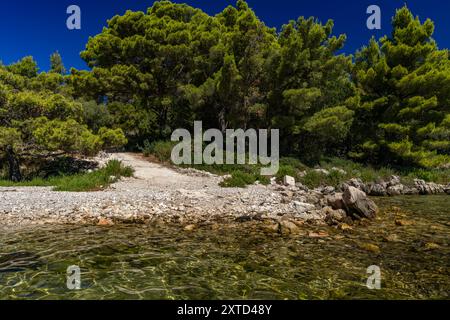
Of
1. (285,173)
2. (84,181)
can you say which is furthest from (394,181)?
(84,181)

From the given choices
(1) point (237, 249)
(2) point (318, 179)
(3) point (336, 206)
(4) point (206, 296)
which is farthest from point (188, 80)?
(4) point (206, 296)

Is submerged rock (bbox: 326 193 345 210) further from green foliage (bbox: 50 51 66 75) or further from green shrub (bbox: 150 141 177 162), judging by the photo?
green foliage (bbox: 50 51 66 75)

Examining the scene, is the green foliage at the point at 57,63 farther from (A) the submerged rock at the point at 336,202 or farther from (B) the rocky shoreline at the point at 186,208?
(A) the submerged rock at the point at 336,202

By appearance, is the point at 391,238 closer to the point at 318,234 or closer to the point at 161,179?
the point at 318,234

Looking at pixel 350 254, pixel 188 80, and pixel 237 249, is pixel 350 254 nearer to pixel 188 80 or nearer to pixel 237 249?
pixel 237 249

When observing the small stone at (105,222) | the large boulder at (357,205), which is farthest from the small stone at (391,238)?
the small stone at (105,222)

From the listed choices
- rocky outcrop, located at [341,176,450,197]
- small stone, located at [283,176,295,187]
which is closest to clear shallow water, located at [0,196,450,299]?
small stone, located at [283,176,295,187]

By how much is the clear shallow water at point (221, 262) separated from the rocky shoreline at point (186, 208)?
652 millimetres

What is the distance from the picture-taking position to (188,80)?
963 inches

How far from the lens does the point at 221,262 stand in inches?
207

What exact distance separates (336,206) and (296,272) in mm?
4860

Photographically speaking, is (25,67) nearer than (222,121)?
Yes

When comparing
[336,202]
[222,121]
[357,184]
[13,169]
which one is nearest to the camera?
[336,202]

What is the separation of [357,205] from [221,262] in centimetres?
507
